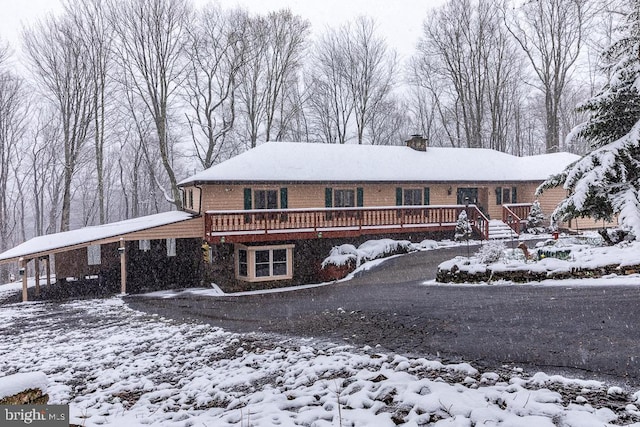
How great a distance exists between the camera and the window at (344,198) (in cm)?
2397

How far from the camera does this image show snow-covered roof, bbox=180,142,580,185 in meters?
22.4

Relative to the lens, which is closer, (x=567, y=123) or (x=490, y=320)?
(x=490, y=320)

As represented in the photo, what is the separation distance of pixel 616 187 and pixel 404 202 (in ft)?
44.1

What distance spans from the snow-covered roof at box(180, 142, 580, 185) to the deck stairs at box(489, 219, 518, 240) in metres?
2.92

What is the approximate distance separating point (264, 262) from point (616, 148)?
1486cm

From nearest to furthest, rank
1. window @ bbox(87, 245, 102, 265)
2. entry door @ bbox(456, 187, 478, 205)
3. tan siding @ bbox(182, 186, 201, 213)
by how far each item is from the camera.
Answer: tan siding @ bbox(182, 186, 201, 213) → window @ bbox(87, 245, 102, 265) → entry door @ bbox(456, 187, 478, 205)

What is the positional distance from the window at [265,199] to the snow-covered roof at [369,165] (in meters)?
0.92

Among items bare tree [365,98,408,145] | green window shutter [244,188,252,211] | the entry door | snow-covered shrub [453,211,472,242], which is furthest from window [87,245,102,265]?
bare tree [365,98,408,145]

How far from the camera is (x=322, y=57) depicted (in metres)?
42.1

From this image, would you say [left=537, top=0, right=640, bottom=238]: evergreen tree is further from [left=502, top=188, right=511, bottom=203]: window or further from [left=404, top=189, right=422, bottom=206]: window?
[left=502, top=188, right=511, bottom=203]: window

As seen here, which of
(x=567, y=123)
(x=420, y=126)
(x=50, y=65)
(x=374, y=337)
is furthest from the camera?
(x=420, y=126)

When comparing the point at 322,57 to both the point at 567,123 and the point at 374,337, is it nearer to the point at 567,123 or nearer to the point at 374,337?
the point at 567,123

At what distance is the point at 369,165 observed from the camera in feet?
83.4

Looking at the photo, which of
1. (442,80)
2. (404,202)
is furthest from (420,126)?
(404,202)
